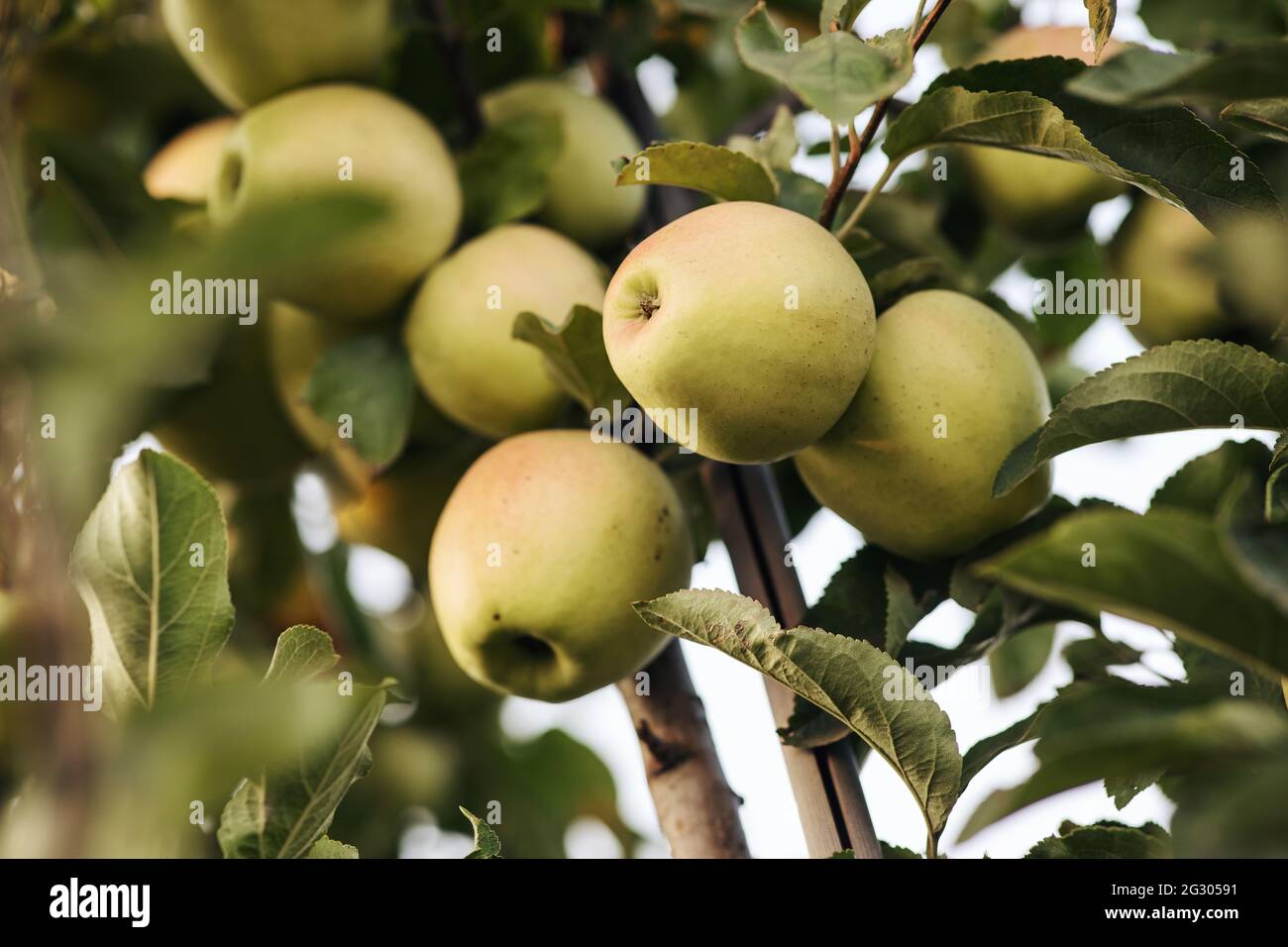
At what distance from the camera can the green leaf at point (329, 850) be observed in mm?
769

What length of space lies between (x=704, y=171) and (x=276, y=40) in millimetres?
541

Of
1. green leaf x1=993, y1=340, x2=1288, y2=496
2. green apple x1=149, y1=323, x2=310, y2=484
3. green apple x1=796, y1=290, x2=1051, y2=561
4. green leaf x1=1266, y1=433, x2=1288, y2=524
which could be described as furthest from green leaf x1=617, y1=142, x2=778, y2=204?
green apple x1=149, y1=323, x2=310, y2=484

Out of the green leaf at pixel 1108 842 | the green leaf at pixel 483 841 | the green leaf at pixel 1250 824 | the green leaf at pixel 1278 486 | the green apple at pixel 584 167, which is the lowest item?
the green leaf at pixel 1250 824

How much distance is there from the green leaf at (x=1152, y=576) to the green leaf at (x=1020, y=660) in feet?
3.41

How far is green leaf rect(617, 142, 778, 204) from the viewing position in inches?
35.2

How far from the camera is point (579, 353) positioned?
1.05 meters

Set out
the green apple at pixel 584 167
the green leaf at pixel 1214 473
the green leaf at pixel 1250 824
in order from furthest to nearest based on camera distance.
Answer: the green apple at pixel 584 167
the green leaf at pixel 1214 473
the green leaf at pixel 1250 824

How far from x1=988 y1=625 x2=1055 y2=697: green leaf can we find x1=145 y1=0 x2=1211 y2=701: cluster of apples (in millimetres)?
542

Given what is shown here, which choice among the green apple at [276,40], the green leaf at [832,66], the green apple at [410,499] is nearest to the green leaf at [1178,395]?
the green leaf at [832,66]

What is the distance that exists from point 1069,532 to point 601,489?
1.98ft

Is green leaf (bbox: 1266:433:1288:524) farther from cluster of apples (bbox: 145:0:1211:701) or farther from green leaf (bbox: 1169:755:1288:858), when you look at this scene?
green leaf (bbox: 1169:755:1288:858)

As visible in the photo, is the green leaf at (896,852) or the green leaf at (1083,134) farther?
the green leaf at (896,852)

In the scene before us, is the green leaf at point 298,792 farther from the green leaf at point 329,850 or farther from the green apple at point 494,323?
the green apple at point 494,323
